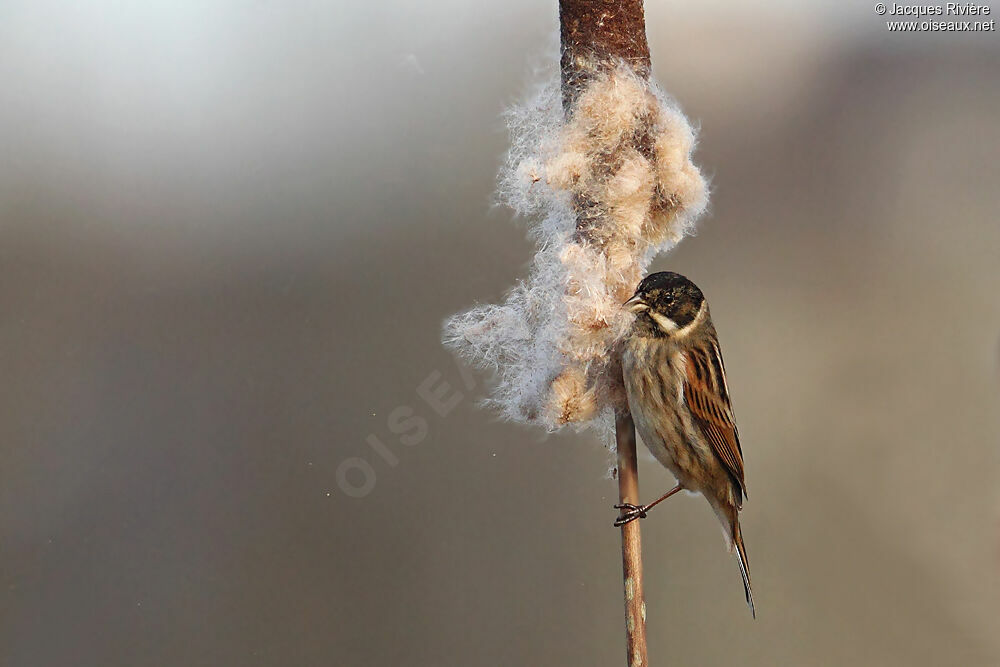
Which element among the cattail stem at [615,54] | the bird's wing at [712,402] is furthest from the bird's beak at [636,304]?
the cattail stem at [615,54]

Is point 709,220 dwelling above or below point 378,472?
above

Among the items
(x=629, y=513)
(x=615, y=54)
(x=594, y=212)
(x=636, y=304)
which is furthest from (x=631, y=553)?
(x=615, y=54)

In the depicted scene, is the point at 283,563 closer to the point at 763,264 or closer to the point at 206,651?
the point at 206,651

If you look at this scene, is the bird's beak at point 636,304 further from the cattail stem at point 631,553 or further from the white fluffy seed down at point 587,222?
the cattail stem at point 631,553

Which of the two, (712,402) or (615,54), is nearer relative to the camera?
(615,54)

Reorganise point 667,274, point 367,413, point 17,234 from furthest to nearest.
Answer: point 17,234
point 367,413
point 667,274

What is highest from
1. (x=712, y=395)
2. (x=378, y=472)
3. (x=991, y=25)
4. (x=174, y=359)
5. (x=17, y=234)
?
(x=991, y=25)

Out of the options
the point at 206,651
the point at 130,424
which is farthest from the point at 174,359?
the point at 206,651

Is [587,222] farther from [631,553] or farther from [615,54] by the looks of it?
[631,553]
